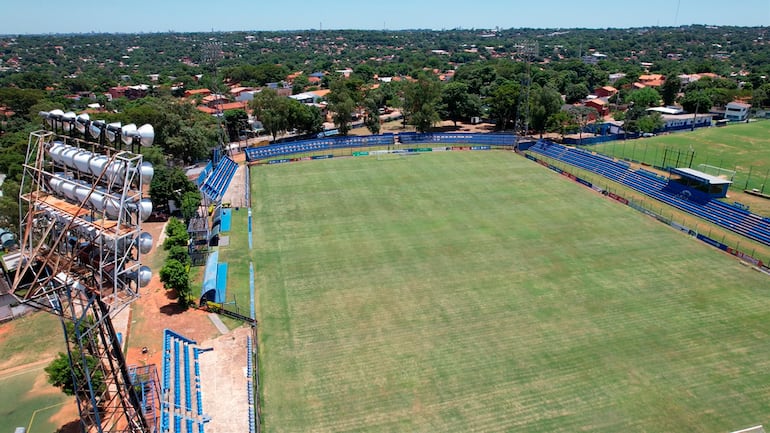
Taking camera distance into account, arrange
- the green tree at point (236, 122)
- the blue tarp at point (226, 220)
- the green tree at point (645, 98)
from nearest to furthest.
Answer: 1. the blue tarp at point (226, 220)
2. the green tree at point (236, 122)
3. the green tree at point (645, 98)

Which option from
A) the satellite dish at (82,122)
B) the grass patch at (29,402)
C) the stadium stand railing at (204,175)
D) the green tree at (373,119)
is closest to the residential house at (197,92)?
the green tree at (373,119)

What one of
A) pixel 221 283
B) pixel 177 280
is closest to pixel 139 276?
pixel 177 280

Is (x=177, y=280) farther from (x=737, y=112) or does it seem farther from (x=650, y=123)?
(x=737, y=112)

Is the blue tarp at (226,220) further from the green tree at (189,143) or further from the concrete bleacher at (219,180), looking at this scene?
the green tree at (189,143)

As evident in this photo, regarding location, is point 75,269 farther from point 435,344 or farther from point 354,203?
point 354,203

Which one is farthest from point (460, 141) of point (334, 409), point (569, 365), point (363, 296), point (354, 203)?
point (334, 409)

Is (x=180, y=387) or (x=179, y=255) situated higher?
(x=179, y=255)

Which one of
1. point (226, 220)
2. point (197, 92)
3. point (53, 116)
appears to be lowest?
point (226, 220)
